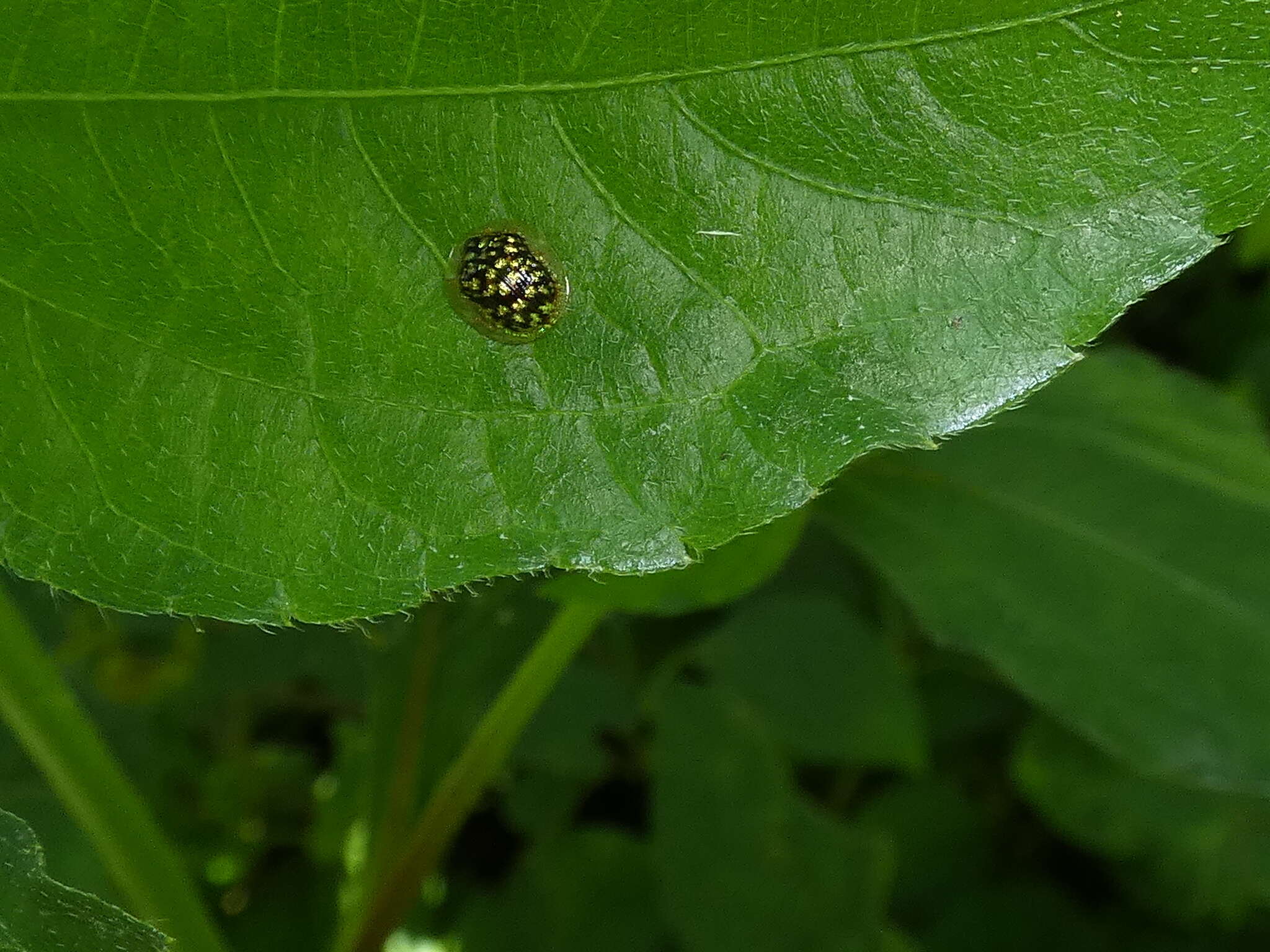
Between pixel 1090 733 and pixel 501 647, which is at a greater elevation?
pixel 1090 733

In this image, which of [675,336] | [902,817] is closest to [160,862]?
[675,336]

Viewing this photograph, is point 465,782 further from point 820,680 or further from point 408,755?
point 820,680

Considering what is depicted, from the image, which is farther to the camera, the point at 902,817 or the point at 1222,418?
the point at 902,817

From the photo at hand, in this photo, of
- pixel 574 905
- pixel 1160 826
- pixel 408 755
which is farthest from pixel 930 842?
pixel 408 755

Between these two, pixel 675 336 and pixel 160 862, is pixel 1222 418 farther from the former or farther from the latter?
pixel 160 862

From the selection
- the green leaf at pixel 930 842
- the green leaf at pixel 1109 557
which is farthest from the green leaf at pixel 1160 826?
the green leaf at pixel 1109 557

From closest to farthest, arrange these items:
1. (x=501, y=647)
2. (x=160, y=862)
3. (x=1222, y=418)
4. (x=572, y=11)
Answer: (x=572, y=11)
(x=160, y=862)
(x=1222, y=418)
(x=501, y=647)

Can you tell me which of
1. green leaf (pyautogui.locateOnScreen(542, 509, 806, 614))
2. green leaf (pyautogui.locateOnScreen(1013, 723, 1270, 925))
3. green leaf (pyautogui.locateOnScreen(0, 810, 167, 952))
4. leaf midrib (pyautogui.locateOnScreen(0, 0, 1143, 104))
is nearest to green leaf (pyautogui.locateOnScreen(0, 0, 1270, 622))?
leaf midrib (pyautogui.locateOnScreen(0, 0, 1143, 104))
